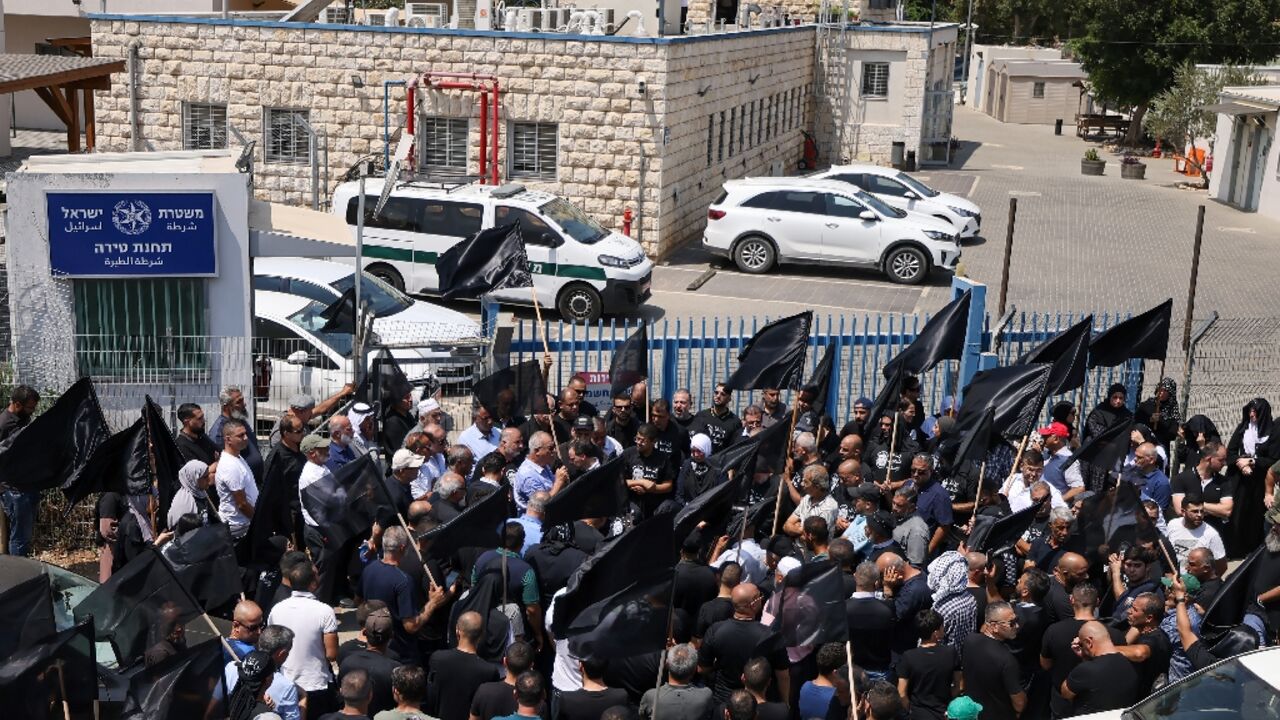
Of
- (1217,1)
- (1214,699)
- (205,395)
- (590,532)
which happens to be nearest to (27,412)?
(205,395)

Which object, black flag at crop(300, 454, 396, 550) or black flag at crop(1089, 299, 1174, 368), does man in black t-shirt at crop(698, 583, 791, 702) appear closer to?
black flag at crop(300, 454, 396, 550)

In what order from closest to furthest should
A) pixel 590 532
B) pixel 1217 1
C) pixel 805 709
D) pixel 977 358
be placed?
pixel 805 709 → pixel 590 532 → pixel 977 358 → pixel 1217 1

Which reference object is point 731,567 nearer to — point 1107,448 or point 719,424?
point 719,424

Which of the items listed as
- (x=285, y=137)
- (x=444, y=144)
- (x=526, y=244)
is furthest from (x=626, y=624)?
(x=285, y=137)

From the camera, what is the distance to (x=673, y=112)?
24.9m

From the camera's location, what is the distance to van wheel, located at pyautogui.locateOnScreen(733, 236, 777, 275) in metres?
24.9

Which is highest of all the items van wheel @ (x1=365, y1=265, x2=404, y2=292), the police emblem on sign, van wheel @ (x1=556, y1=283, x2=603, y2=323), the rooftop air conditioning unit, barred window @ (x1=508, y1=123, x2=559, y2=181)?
the rooftop air conditioning unit

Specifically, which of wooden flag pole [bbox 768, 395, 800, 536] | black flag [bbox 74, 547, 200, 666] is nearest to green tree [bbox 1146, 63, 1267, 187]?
wooden flag pole [bbox 768, 395, 800, 536]

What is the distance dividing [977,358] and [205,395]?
7.10 meters

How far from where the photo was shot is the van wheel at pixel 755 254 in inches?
981

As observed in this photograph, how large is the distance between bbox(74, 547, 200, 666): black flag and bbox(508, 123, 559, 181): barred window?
1767 centimetres

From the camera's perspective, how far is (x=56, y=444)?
407 inches

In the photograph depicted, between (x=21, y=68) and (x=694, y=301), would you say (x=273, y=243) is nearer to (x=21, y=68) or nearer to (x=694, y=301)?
(x=21, y=68)

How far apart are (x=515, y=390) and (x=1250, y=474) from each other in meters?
6.09
